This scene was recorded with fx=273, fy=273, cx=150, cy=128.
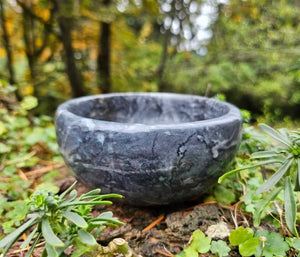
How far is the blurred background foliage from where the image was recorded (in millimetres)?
2420

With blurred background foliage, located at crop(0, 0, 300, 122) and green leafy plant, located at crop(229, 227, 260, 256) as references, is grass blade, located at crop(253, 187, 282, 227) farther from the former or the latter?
blurred background foliage, located at crop(0, 0, 300, 122)

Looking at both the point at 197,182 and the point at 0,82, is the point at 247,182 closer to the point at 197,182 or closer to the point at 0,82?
the point at 197,182

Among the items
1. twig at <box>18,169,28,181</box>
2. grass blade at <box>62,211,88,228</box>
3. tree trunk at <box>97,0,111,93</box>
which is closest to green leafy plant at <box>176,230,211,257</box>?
grass blade at <box>62,211,88,228</box>

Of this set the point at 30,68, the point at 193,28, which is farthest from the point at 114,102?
the point at 193,28

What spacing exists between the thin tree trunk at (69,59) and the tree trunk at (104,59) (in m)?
0.37

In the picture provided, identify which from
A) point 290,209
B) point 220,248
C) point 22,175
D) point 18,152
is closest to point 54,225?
point 220,248

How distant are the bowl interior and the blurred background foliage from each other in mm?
985

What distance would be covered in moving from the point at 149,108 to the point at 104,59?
5.15ft

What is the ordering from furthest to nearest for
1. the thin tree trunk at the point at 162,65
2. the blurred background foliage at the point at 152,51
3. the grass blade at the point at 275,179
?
1. the thin tree trunk at the point at 162,65
2. the blurred background foliage at the point at 152,51
3. the grass blade at the point at 275,179

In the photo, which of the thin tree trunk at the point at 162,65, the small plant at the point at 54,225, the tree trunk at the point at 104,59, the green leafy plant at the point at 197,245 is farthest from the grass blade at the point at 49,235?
the thin tree trunk at the point at 162,65

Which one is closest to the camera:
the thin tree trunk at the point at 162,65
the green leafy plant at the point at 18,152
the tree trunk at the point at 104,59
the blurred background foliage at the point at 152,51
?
the green leafy plant at the point at 18,152

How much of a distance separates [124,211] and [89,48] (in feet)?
7.47

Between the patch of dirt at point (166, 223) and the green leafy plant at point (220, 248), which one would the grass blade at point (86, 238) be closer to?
the patch of dirt at point (166, 223)

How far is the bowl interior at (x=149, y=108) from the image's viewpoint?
1331mm
